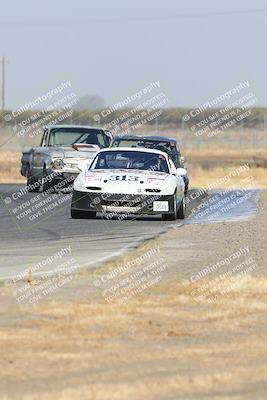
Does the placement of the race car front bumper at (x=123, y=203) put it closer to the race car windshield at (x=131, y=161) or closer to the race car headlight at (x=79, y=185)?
the race car headlight at (x=79, y=185)

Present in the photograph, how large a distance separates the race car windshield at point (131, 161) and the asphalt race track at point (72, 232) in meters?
1.02

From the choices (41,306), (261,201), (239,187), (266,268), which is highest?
(41,306)

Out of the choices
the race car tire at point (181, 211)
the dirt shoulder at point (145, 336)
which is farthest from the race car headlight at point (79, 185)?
the dirt shoulder at point (145, 336)

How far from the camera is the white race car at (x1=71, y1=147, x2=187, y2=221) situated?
80.1 ft

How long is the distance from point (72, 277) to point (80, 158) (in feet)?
64.1

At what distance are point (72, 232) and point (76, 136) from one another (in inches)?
609

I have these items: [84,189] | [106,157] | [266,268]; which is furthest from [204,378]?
[106,157]

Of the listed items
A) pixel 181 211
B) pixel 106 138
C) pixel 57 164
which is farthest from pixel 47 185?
pixel 181 211

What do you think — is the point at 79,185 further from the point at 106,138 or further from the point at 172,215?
the point at 106,138

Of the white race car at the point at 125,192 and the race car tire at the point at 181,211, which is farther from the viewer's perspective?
the race car tire at the point at 181,211

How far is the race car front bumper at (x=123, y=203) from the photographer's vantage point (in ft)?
80.0

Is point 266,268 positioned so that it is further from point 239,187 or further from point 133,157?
point 239,187

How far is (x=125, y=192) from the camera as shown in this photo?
24.5m

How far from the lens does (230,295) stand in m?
13.3
